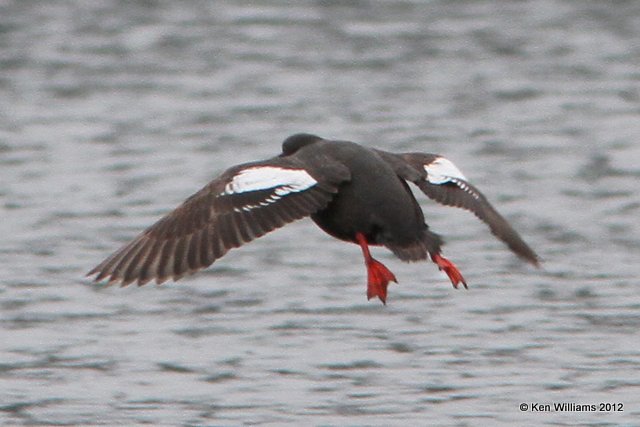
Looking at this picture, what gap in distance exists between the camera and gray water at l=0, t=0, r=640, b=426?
34.0 feet

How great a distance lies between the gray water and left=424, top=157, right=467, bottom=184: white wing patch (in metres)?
1.23

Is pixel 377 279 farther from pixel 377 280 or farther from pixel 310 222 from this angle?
pixel 310 222

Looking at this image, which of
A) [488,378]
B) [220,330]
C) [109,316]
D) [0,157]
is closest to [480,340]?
[488,378]

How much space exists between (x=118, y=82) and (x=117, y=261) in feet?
36.6

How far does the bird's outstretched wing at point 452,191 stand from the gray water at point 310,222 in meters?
0.90

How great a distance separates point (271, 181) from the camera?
9.42 meters

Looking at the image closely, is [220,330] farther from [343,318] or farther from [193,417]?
[193,417]

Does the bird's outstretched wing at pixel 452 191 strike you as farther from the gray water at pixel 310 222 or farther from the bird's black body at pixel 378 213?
the gray water at pixel 310 222

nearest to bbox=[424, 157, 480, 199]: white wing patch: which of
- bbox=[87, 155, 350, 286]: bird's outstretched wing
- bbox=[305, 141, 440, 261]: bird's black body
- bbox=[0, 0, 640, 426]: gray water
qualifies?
bbox=[305, 141, 440, 261]: bird's black body

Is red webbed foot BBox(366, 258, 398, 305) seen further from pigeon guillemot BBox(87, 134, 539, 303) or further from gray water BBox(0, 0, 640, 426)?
gray water BBox(0, 0, 640, 426)

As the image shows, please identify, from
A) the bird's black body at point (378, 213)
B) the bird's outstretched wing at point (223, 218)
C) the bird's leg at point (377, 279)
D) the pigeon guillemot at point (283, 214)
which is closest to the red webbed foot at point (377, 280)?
the bird's leg at point (377, 279)

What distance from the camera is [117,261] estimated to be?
30.1ft

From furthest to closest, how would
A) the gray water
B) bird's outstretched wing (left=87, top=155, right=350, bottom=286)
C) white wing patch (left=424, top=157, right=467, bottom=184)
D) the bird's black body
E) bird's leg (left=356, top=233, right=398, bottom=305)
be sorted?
1. the gray water
2. white wing patch (left=424, top=157, right=467, bottom=184)
3. bird's leg (left=356, top=233, right=398, bottom=305)
4. the bird's black body
5. bird's outstretched wing (left=87, top=155, right=350, bottom=286)

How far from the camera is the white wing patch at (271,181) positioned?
30.7 ft
